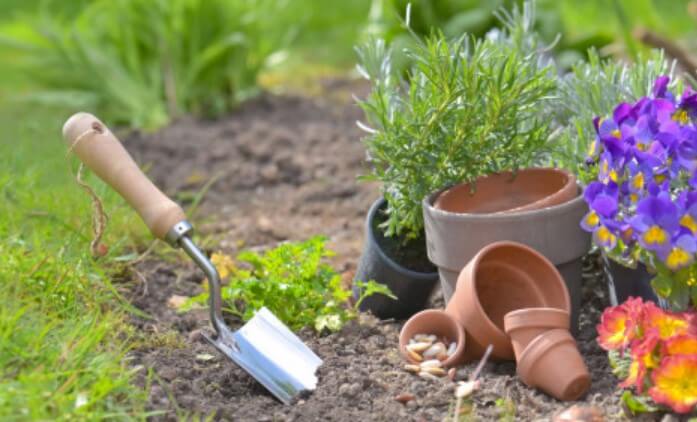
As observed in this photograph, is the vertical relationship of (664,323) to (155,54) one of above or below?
above

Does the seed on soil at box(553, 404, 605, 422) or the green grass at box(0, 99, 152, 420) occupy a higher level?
the green grass at box(0, 99, 152, 420)

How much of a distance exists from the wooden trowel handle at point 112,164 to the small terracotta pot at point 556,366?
0.79 meters

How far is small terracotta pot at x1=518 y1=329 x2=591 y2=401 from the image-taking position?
213 centimetres

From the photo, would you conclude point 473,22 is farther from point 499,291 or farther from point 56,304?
point 56,304

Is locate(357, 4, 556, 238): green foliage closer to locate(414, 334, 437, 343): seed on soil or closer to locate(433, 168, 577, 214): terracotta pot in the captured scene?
locate(433, 168, 577, 214): terracotta pot

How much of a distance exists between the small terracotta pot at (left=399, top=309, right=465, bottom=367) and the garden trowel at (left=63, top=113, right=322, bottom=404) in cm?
20

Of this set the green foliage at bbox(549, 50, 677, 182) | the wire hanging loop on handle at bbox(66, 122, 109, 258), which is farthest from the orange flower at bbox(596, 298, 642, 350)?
the wire hanging loop on handle at bbox(66, 122, 109, 258)

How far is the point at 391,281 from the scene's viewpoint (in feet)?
8.50

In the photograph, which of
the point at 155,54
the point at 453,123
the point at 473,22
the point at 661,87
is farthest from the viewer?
the point at 155,54

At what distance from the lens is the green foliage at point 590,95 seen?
2.59m

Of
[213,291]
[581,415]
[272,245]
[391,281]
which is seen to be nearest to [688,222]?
[581,415]

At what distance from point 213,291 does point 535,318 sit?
0.68m

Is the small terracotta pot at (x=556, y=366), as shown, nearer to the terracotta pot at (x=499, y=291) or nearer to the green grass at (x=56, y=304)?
the terracotta pot at (x=499, y=291)

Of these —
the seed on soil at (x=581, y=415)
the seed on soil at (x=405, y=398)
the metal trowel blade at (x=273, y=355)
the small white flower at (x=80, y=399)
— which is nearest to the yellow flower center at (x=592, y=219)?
the seed on soil at (x=581, y=415)
